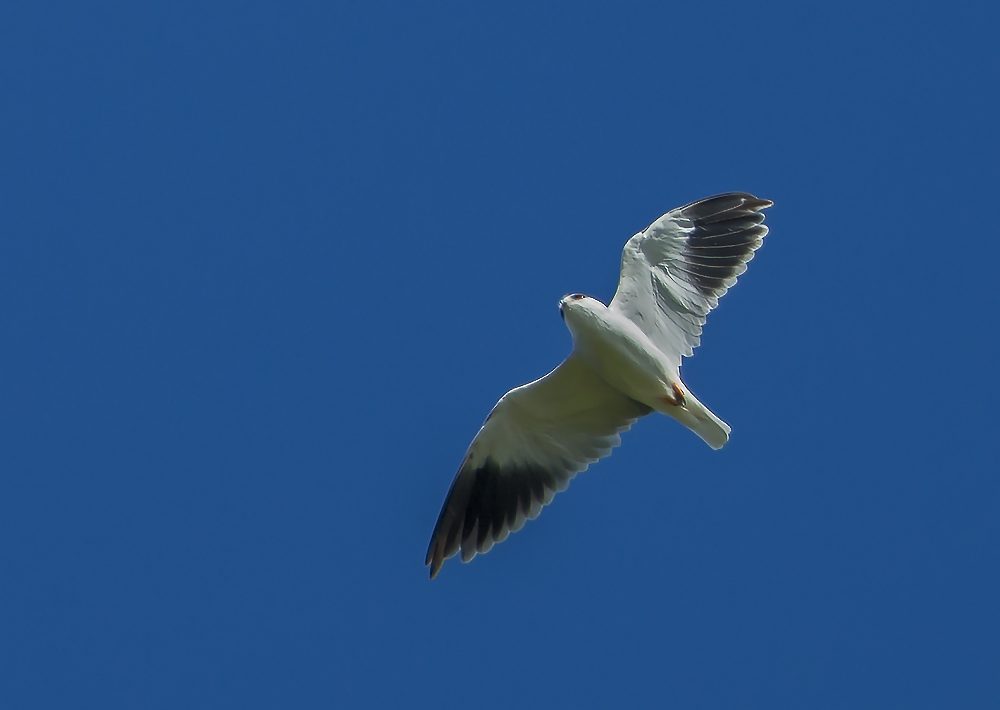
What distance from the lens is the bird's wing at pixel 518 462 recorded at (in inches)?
441

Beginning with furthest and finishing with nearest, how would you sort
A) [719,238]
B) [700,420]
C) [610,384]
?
[719,238] → [610,384] → [700,420]

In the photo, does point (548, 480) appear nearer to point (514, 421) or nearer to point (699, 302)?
point (514, 421)

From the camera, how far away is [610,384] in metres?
10.9

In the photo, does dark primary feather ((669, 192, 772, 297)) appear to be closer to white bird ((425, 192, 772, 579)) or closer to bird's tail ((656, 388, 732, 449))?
white bird ((425, 192, 772, 579))

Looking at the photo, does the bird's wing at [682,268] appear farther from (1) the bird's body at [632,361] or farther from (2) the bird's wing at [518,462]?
(2) the bird's wing at [518,462]

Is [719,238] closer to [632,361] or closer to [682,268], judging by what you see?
[682,268]

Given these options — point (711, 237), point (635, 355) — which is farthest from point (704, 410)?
point (711, 237)

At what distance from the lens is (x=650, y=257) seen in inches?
430

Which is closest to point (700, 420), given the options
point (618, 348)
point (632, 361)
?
point (632, 361)

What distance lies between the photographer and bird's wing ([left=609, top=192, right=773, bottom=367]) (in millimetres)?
10836

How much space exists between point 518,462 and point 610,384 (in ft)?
3.67

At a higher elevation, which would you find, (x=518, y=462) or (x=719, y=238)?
(x=719, y=238)

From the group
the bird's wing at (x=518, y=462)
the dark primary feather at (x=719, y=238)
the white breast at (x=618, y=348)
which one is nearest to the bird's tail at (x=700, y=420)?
the white breast at (x=618, y=348)

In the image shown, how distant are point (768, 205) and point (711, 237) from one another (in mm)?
594
